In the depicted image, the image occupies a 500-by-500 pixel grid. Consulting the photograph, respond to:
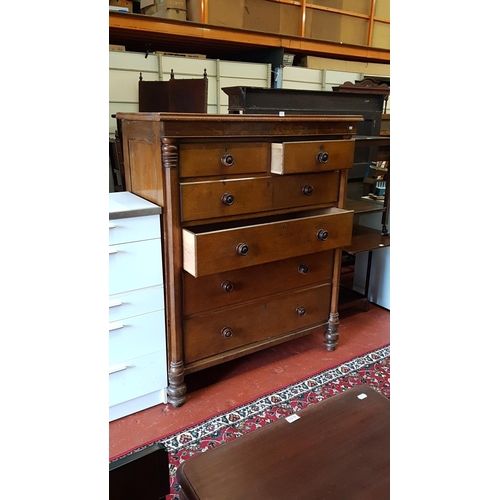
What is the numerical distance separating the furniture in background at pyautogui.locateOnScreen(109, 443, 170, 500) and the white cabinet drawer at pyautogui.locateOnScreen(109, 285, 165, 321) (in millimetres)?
880

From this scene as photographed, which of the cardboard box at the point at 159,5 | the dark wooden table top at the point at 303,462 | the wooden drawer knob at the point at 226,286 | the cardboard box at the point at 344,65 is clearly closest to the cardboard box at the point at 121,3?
the cardboard box at the point at 159,5

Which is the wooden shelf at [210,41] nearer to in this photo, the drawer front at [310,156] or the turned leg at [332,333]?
the drawer front at [310,156]

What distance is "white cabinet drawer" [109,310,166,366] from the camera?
56.9 inches

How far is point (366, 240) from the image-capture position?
2.30 metres

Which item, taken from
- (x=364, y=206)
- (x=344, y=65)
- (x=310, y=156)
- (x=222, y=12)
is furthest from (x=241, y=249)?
(x=344, y=65)

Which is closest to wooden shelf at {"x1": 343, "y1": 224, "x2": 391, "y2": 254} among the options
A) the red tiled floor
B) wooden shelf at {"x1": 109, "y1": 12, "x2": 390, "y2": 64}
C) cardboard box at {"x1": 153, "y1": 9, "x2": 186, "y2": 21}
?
the red tiled floor

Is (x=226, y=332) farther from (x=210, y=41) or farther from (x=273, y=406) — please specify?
(x=210, y=41)

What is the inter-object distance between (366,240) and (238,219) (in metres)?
0.98

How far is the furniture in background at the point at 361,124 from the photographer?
2033 millimetres

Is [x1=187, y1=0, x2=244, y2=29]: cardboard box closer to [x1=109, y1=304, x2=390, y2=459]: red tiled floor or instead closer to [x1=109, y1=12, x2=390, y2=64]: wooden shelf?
[x1=109, y1=12, x2=390, y2=64]: wooden shelf
